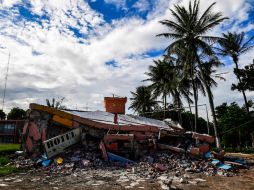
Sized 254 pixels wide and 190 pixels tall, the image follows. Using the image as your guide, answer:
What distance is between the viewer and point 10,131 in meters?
35.8

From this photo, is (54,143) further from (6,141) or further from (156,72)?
(6,141)

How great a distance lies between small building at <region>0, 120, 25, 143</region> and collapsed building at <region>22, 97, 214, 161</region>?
26285mm

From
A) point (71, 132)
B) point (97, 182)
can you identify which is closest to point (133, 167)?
point (97, 182)

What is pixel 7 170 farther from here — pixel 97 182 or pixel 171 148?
pixel 171 148

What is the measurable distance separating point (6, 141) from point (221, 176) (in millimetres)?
35005

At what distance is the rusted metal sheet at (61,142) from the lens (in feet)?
32.6

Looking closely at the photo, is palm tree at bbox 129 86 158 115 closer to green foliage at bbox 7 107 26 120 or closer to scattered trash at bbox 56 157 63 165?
scattered trash at bbox 56 157 63 165

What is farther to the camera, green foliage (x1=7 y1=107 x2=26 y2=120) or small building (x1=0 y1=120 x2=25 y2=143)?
green foliage (x1=7 y1=107 x2=26 y2=120)

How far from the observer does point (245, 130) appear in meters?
25.4

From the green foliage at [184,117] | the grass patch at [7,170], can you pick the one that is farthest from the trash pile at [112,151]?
the green foliage at [184,117]

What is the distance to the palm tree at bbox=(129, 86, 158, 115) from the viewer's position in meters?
34.4

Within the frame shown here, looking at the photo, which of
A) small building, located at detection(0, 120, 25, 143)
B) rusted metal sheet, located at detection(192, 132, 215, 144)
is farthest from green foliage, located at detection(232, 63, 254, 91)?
small building, located at detection(0, 120, 25, 143)

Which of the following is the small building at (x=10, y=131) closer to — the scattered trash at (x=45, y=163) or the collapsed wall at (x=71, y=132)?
the collapsed wall at (x=71, y=132)

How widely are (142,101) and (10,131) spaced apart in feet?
65.0
